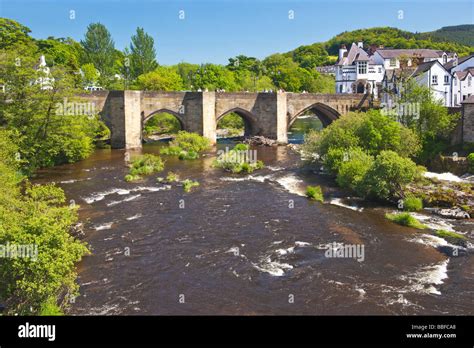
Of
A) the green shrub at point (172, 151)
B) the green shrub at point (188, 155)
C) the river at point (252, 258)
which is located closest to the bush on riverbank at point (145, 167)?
the river at point (252, 258)

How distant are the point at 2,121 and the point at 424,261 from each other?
42140mm

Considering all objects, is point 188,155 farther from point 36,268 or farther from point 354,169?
point 36,268

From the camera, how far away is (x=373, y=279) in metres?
21.5

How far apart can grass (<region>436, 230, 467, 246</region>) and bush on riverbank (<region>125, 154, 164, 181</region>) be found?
28.0 m

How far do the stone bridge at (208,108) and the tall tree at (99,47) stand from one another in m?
44.4

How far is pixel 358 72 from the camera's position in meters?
90.8

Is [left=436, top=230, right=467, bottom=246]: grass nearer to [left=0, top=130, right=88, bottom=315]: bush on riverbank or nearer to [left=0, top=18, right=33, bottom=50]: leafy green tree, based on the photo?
[left=0, top=130, right=88, bottom=315]: bush on riverbank

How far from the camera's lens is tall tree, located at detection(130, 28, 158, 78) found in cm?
10654

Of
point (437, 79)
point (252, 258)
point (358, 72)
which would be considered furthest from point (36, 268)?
point (358, 72)

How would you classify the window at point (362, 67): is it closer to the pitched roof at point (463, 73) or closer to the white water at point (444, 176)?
the pitched roof at point (463, 73)

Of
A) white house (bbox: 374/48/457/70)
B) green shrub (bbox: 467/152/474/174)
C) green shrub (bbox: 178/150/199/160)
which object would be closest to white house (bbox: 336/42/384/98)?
white house (bbox: 374/48/457/70)

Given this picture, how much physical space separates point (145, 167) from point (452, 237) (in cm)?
3035
